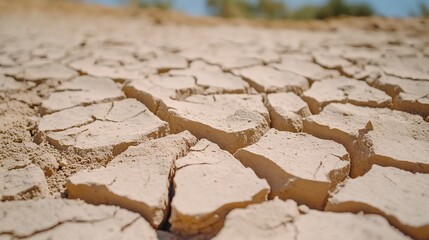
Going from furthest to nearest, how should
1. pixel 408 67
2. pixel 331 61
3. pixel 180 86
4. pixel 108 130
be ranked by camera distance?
pixel 331 61 → pixel 408 67 → pixel 180 86 → pixel 108 130

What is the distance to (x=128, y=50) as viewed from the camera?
257cm

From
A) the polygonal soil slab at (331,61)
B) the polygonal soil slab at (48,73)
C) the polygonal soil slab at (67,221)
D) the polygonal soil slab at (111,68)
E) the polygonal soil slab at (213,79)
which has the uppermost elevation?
the polygonal soil slab at (331,61)

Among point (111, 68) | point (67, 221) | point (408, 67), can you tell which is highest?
point (408, 67)

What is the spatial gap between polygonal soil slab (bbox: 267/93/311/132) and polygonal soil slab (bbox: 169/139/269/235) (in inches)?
13.5

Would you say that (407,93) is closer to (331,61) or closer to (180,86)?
(331,61)

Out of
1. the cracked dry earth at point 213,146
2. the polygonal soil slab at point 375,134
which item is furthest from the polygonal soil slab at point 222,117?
the polygonal soil slab at point 375,134

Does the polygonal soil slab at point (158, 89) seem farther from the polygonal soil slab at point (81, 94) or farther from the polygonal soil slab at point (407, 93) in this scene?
the polygonal soil slab at point (407, 93)

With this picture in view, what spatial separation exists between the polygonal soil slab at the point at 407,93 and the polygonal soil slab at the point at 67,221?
129cm

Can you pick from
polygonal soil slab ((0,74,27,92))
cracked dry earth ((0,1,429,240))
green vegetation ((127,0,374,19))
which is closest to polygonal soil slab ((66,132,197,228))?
cracked dry earth ((0,1,429,240))

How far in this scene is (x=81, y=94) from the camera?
1.69 meters

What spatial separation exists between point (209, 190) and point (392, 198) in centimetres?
53

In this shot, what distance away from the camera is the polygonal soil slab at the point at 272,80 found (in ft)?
5.71

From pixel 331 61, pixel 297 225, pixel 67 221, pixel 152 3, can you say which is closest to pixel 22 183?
pixel 67 221

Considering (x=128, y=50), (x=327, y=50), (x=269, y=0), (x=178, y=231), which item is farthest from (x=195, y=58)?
(x=269, y=0)
